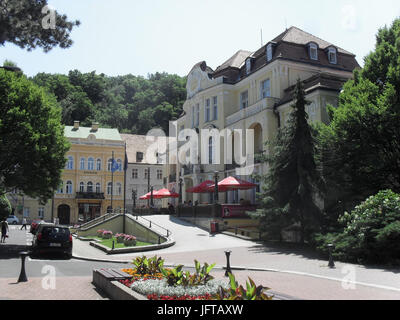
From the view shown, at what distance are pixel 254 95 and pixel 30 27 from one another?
24.8m

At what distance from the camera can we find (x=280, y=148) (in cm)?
2183

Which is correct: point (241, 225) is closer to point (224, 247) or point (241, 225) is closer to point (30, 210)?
point (224, 247)

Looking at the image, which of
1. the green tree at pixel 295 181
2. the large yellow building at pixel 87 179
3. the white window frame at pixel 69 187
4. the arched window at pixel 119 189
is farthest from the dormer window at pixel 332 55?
the white window frame at pixel 69 187

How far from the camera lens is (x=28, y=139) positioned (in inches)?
867

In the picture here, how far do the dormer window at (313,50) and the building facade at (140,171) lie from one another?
3610cm

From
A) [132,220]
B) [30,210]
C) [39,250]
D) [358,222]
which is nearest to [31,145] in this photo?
[39,250]

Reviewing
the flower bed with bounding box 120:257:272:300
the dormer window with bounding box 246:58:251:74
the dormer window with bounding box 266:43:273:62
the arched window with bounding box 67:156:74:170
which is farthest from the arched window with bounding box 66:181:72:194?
the flower bed with bounding box 120:257:272:300

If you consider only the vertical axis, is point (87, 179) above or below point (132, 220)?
above

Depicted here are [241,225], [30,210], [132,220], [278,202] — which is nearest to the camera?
[278,202]

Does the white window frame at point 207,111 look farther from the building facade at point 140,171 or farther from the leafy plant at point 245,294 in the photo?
the leafy plant at point 245,294

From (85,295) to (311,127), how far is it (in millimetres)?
15544

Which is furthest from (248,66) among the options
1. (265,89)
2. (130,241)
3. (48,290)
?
(48,290)

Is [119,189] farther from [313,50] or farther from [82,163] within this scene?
[313,50]

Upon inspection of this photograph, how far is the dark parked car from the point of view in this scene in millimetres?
19087
